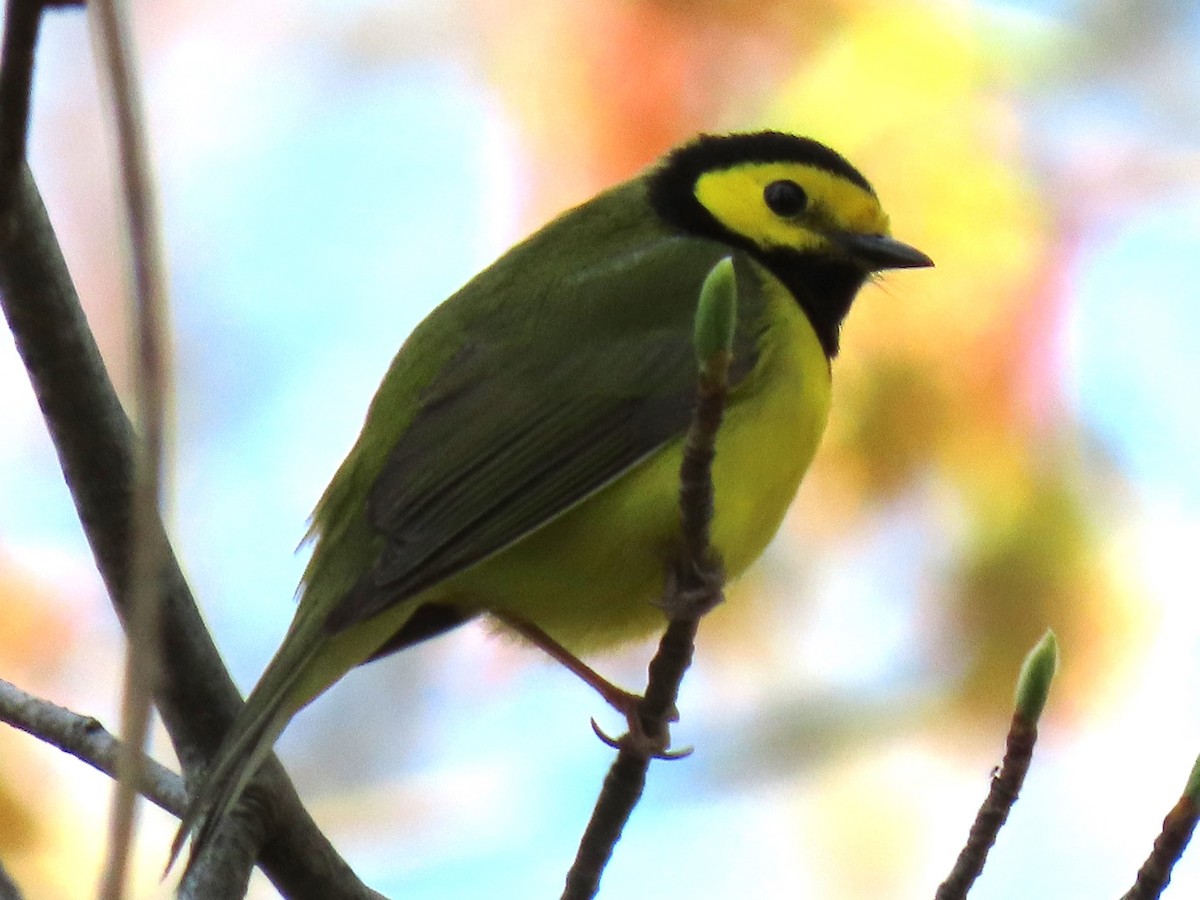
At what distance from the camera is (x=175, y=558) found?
3055 mm

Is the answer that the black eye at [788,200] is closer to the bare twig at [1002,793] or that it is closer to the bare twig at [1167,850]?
the bare twig at [1002,793]

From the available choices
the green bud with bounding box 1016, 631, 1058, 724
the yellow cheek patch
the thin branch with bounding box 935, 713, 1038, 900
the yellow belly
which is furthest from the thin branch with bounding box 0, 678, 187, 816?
the yellow cheek patch

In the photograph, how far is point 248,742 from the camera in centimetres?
287

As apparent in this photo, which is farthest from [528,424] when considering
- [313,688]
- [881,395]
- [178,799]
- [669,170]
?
[881,395]

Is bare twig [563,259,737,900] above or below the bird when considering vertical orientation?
below

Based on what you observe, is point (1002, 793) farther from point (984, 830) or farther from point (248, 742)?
point (248, 742)

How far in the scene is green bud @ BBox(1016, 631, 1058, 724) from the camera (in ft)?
7.09

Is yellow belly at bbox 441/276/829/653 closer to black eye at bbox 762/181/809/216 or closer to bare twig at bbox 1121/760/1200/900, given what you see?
black eye at bbox 762/181/809/216

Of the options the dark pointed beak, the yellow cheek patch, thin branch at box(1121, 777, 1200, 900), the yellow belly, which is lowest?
thin branch at box(1121, 777, 1200, 900)

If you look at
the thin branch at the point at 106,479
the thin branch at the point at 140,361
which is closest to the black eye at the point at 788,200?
the thin branch at the point at 106,479

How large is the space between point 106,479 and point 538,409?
103 cm

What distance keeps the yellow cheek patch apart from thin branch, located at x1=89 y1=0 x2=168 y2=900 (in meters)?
2.94

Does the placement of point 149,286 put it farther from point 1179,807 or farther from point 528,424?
point 528,424

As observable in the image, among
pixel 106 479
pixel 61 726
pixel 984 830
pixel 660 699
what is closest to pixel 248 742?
pixel 61 726
